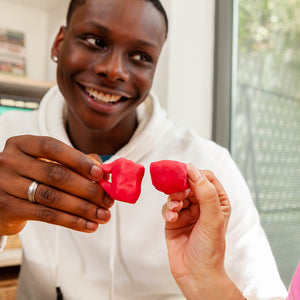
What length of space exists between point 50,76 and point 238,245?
1.71 m

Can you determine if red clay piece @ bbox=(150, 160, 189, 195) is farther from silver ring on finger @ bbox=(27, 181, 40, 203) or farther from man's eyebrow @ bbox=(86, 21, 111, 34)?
man's eyebrow @ bbox=(86, 21, 111, 34)

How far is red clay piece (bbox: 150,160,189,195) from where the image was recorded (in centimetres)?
66

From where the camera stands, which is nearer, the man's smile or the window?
the man's smile

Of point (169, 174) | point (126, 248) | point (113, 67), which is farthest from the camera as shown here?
point (126, 248)

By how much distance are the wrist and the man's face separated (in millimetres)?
533

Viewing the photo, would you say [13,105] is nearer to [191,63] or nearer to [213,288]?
[191,63]

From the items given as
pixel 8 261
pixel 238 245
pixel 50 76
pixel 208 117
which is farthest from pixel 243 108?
pixel 8 261

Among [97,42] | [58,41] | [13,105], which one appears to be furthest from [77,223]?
[13,105]

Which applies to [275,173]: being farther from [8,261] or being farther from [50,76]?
[50,76]

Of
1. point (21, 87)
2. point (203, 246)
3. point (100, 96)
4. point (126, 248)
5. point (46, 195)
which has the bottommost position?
point (126, 248)

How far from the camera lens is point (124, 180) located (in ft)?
2.23

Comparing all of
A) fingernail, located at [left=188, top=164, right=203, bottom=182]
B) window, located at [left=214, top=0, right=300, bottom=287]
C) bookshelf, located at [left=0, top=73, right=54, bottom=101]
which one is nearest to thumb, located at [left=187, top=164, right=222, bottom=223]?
fingernail, located at [left=188, top=164, right=203, bottom=182]

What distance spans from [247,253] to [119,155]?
1.63 ft

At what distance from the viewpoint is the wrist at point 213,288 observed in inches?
27.9
